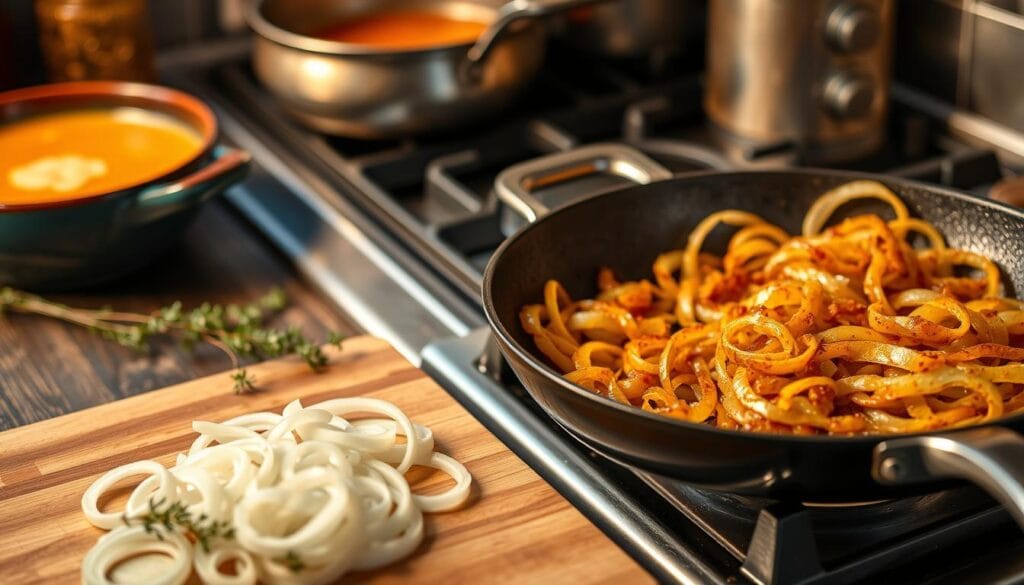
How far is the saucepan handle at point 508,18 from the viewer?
66.7 inches

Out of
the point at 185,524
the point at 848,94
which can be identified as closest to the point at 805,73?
the point at 848,94

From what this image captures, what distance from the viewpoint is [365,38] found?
1956 millimetres

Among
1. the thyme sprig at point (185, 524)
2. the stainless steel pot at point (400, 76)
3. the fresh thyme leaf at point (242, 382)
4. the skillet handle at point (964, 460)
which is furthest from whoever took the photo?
the stainless steel pot at point (400, 76)

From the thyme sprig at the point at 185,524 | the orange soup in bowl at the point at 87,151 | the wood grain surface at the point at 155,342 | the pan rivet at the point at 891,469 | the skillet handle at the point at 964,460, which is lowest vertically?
the wood grain surface at the point at 155,342

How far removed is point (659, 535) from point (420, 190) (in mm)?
877

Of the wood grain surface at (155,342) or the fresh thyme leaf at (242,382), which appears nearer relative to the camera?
the fresh thyme leaf at (242,382)

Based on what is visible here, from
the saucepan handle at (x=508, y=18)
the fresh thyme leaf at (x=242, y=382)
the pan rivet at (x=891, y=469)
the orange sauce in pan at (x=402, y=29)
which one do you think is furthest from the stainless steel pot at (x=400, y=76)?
the pan rivet at (x=891, y=469)

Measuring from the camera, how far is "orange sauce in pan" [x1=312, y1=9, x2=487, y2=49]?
1.94 meters

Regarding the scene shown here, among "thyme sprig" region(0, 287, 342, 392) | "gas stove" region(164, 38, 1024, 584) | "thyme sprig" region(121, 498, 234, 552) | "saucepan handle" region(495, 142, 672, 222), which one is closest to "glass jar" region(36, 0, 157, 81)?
"gas stove" region(164, 38, 1024, 584)

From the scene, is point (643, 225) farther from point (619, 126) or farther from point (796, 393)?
point (619, 126)

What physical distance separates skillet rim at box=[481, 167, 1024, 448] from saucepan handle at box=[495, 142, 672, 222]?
0.24ft

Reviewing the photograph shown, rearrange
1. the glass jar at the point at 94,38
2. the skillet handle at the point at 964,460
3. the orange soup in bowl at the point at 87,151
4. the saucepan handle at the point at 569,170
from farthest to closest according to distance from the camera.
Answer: the glass jar at the point at 94,38
the orange soup in bowl at the point at 87,151
the saucepan handle at the point at 569,170
the skillet handle at the point at 964,460

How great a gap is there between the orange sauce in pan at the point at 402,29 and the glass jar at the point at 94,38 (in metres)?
0.26

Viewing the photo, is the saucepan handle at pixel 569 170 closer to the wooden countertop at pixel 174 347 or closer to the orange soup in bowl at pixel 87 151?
the wooden countertop at pixel 174 347
